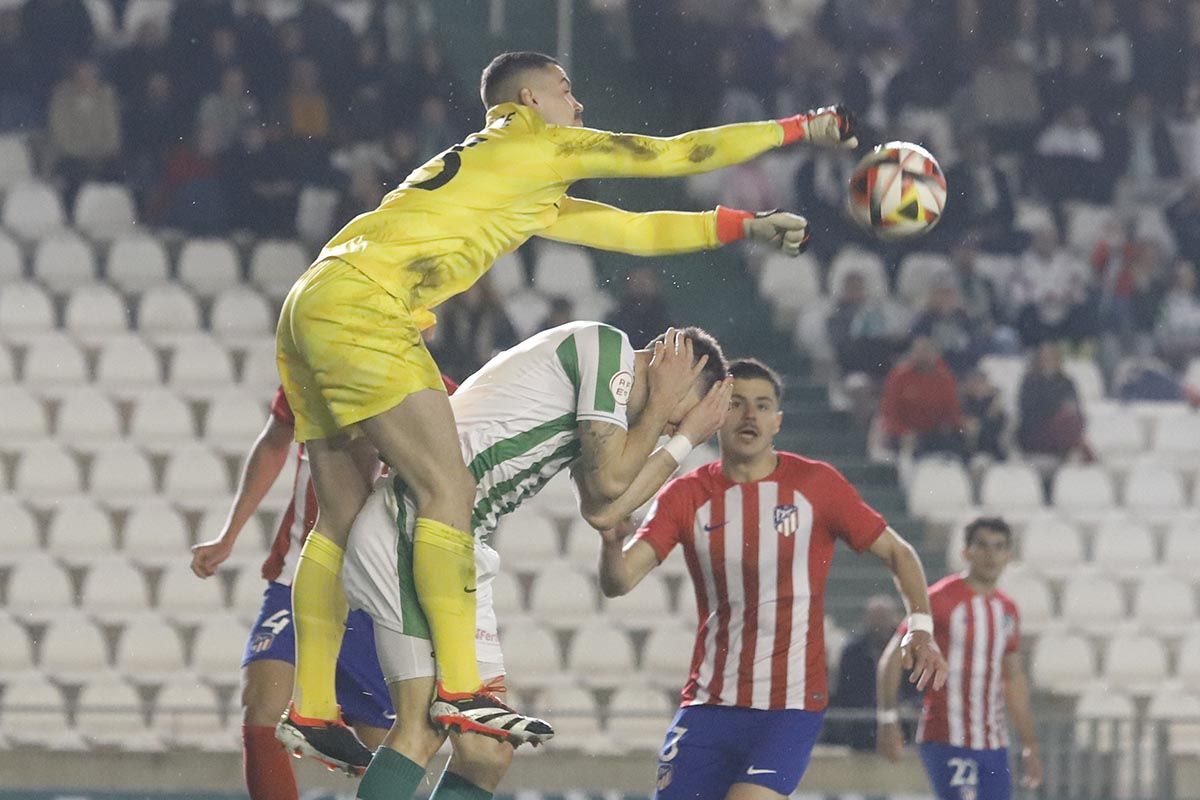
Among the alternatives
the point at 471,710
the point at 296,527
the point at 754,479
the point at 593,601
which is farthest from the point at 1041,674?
the point at 471,710

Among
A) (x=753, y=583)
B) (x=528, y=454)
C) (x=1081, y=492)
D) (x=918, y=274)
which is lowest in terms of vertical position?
(x=753, y=583)

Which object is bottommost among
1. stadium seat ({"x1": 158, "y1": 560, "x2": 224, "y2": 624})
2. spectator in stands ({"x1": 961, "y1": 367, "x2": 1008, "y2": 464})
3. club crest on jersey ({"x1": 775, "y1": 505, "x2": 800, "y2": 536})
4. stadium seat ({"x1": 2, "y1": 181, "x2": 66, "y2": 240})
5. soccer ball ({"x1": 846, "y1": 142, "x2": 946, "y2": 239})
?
stadium seat ({"x1": 158, "y1": 560, "x2": 224, "y2": 624})

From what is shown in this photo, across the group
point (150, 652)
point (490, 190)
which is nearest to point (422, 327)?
point (490, 190)

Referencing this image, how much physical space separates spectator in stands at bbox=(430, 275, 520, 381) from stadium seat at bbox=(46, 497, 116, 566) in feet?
6.59

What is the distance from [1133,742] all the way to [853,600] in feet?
6.47

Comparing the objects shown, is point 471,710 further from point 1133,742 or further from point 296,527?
point 1133,742

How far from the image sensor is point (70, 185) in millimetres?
12695

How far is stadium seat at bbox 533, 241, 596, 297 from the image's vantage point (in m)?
12.7

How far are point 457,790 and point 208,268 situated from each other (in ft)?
26.0

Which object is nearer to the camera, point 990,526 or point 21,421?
point 990,526

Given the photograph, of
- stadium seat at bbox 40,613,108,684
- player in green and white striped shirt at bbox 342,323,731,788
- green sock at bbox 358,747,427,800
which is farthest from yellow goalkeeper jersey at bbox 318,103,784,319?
stadium seat at bbox 40,613,108,684

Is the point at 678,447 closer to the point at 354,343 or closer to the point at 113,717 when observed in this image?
the point at 354,343

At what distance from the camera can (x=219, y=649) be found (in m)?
10.5

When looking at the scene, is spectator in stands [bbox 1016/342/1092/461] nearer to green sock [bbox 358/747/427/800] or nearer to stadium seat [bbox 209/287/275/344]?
stadium seat [bbox 209/287/275/344]
